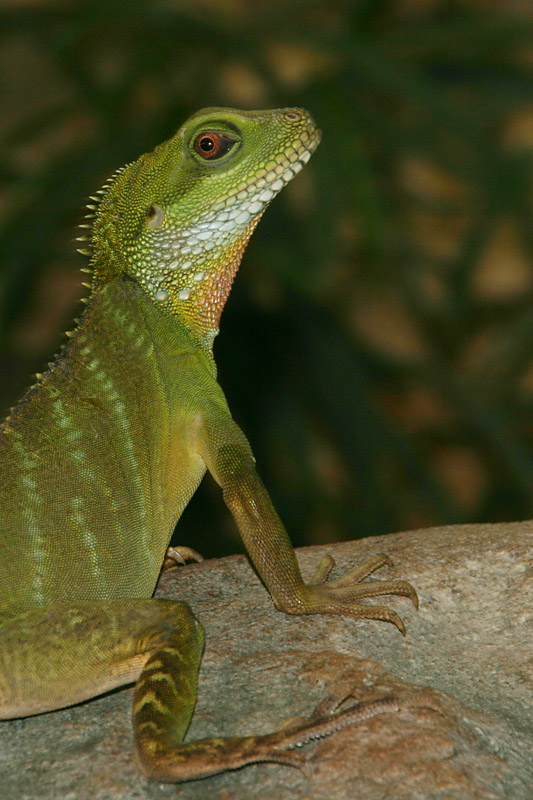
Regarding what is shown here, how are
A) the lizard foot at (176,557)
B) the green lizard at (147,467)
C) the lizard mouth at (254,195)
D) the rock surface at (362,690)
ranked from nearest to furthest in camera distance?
the rock surface at (362,690), the green lizard at (147,467), the lizard mouth at (254,195), the lizard foot at (176,557)

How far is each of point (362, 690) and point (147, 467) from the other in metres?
0.88

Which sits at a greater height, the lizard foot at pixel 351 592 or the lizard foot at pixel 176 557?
the lizard foot at pixel 351 592

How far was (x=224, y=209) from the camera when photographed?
2.86m

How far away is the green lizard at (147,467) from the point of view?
7.25 ft

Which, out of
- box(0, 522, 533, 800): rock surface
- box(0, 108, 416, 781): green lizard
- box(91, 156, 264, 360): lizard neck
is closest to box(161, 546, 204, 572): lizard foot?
box(0, 522, 533, 800): rock surface

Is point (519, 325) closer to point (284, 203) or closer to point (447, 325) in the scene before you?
point (447, 325)

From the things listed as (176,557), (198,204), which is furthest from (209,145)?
(176,557)

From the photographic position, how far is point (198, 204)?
2852 millimetres

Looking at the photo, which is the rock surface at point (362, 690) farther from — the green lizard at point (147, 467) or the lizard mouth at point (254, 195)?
the lizard mouth at point (254, 195)

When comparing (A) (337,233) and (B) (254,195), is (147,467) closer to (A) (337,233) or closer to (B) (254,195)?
(B) (254,195)

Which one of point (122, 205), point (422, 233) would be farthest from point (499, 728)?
point (422, 233)

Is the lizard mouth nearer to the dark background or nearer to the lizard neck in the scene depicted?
the lizard neck

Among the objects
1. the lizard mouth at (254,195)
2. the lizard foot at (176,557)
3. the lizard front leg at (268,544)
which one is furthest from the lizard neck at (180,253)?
the lizard foot at (176,557)

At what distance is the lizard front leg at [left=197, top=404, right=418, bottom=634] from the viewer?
2.60 metres
